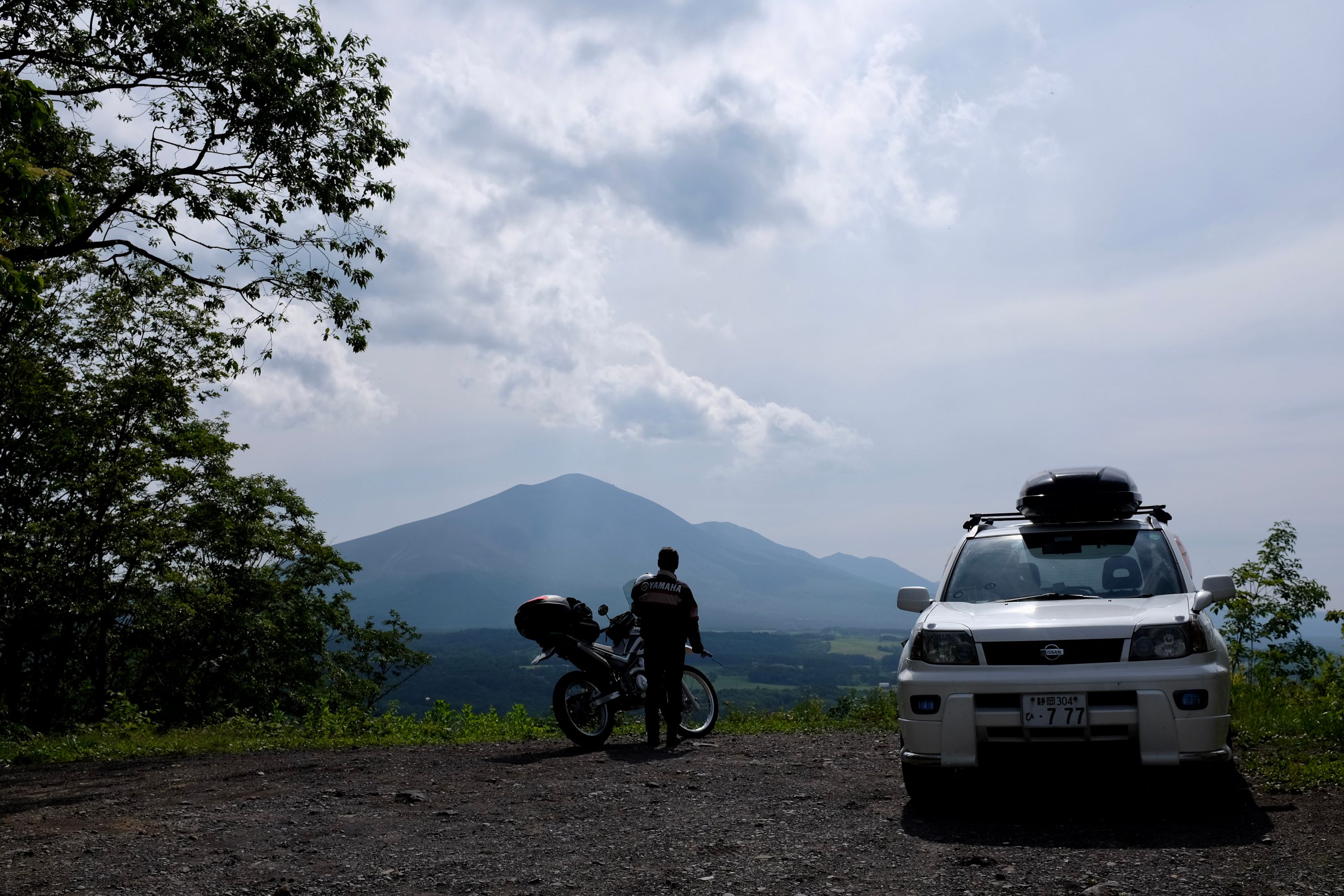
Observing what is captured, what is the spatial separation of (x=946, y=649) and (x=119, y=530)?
1974 cm

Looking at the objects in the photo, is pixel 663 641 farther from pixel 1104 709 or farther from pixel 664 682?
pixel 1104 709

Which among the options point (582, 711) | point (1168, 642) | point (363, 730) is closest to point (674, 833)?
point (1168, 642)

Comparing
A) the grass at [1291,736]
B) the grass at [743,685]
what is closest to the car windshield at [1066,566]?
the grass at [1291,736]

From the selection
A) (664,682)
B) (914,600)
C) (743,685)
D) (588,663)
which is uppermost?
(914,600)

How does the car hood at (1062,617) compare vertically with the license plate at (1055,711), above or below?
above

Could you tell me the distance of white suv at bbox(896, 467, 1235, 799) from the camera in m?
5.24

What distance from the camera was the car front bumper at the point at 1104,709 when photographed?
17.1 ft

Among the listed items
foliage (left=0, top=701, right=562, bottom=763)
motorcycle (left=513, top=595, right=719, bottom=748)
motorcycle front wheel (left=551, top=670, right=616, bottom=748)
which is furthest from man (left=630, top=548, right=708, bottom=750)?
foliage (left=0, top=701, right=562, bottom=763)

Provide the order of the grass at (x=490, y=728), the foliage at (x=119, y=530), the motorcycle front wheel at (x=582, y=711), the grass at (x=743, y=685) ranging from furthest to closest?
the grass at (x=743, y=685), the foliage at (x=119, y=530), the motorcycle front wheel at (x=582, y=711), the grass at (x=490, y=728)

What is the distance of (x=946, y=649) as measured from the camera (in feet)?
18.7

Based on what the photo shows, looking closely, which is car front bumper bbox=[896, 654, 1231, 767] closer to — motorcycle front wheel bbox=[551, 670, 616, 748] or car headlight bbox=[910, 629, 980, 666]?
car headlight bbox=[910, 629, 980, 666]

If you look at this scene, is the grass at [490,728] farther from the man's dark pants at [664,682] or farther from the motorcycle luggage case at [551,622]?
the motorcycle luggage case at [551,622]

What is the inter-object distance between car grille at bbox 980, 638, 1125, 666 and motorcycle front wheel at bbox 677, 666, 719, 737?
5085 millimetres

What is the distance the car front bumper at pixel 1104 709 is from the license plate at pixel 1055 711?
2 cm
